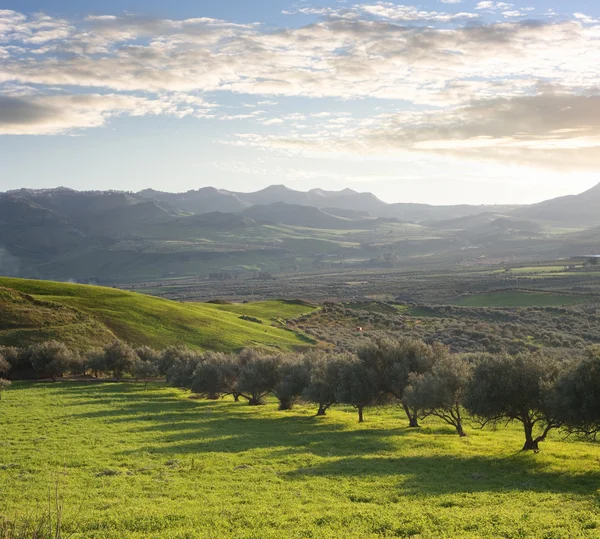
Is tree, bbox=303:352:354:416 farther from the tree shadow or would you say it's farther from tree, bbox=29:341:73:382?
tree, bbox=29:341:73:382

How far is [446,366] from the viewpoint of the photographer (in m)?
51.9

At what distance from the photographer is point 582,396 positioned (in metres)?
36.5

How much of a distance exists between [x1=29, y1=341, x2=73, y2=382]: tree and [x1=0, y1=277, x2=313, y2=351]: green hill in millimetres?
11520

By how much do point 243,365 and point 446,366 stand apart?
38641 mm

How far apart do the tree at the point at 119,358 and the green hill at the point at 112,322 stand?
1279 centimetres

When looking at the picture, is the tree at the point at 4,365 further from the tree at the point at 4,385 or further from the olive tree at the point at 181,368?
the olive tree at the point at 181,368

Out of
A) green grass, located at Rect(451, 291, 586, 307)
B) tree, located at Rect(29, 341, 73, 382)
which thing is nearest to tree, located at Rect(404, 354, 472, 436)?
tree, located at Rect(29, 341, 73, 382)

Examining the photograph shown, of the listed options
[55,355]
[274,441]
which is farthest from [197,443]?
[55,355]

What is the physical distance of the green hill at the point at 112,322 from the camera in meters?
110

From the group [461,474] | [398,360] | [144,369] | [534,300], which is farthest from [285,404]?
[534,300]

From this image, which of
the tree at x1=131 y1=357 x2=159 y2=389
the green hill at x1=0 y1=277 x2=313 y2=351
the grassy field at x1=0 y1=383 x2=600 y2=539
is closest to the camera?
the grassy field at x1=0 y1=383 x2=600 y2=539

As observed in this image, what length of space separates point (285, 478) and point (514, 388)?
1985cm

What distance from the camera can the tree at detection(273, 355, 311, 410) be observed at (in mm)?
69625

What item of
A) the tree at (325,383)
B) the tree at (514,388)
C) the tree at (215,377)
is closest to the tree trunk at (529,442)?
the tree at (514,388)
